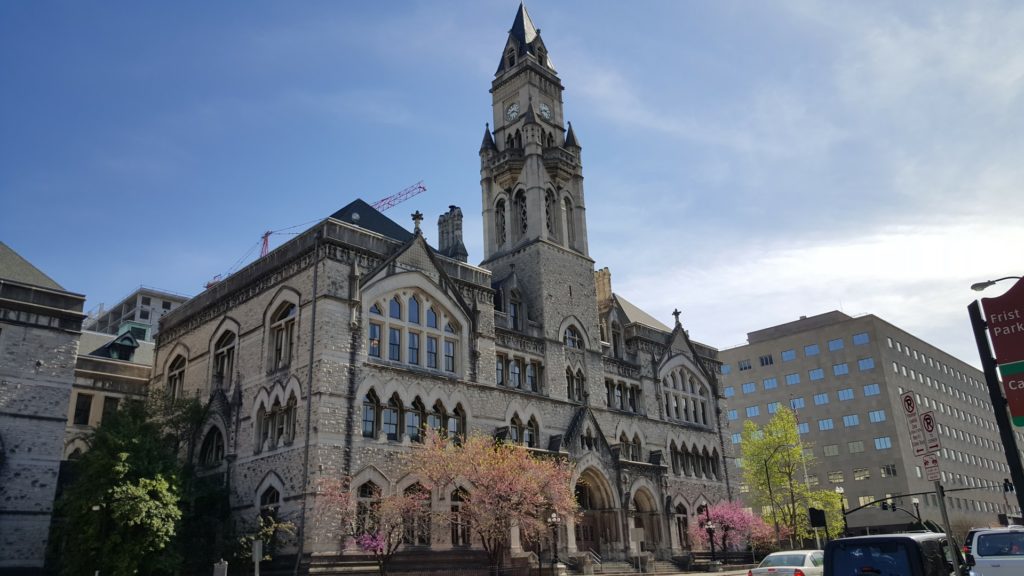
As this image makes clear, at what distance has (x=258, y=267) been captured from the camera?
38594 millimetres

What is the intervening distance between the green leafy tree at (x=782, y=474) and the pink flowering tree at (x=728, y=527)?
527 centimetres

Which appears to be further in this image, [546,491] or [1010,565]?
[546,491]

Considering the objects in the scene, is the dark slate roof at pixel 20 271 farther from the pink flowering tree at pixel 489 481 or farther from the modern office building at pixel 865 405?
the modern office building at pixel 865 405

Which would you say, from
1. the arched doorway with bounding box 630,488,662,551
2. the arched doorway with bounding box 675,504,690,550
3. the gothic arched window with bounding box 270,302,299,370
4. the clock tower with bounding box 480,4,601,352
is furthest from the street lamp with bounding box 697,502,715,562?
the gothic arched window with bounding box 270,302,299,370

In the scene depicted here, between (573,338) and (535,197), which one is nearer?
(573,338)

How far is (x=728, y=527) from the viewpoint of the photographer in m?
48.9

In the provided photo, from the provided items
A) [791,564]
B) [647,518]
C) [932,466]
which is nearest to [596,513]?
[647,518]

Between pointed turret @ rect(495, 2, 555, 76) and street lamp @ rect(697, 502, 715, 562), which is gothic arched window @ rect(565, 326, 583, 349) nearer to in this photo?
street lamp @ rect(697, 502, 715, 562)

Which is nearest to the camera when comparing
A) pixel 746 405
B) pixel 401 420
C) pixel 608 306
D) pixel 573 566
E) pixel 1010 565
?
pixel 1010 565

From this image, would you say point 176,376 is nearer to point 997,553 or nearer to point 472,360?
point 472,360

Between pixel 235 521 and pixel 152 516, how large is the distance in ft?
17.8

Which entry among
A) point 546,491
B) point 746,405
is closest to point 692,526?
point 546,491

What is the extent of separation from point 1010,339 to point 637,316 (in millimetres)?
42055

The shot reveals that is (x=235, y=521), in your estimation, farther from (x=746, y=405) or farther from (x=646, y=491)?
(x=746, y=405)
